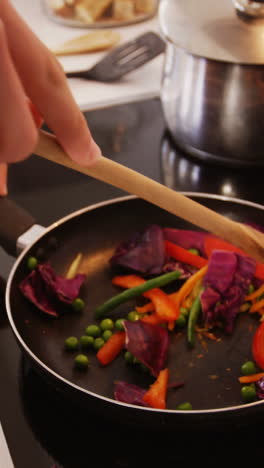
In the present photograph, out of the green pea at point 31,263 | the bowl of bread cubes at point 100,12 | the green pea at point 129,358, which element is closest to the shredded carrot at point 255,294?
the green pea at point 129,358

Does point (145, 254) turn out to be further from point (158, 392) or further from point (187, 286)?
point (158, 392)

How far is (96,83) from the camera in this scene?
1.77 meters

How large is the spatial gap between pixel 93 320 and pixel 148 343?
13 cm

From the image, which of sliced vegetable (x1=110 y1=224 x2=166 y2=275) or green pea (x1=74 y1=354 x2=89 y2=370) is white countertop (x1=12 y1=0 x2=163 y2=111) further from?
green pea (x1=74 y1=354 x2=89 y2=370)

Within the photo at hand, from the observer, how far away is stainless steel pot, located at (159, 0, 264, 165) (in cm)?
126

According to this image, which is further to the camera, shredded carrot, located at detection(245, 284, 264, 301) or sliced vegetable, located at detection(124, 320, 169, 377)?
shredded carrot, located at detection(245, 284, 264, 301)

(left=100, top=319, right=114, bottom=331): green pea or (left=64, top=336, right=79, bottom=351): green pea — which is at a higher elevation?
(left=64, top=336, right=79, bottom=351): green pea

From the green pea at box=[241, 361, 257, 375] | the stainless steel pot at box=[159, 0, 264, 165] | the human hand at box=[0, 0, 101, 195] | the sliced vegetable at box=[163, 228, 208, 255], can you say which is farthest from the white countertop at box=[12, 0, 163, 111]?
the human hand at box=[0, 0, 101, 195]

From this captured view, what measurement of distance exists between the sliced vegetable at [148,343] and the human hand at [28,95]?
0.39 meters

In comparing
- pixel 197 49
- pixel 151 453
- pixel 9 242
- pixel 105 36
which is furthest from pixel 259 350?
pixel 105 36

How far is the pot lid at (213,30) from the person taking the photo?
48.9 inches

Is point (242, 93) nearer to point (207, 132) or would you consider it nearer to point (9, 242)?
point (207, 132)

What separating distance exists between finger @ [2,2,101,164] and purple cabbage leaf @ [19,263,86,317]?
456mm

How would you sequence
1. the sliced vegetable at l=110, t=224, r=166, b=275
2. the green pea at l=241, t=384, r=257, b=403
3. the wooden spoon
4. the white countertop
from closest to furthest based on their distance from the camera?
the wooden spoon
the green pea at l=241, t=384, r=257, b=403
the sliced vegetable at l=110, t=224, r=166, b=275
the white countertop
